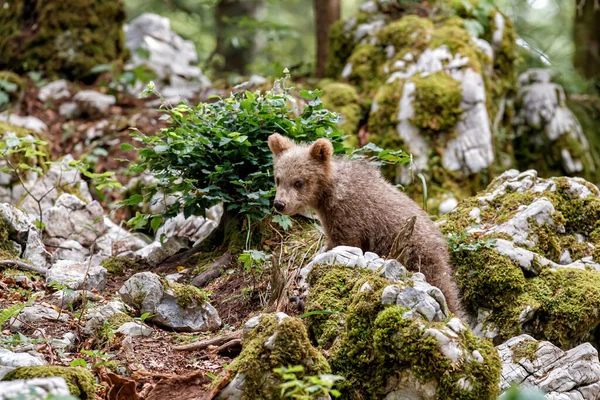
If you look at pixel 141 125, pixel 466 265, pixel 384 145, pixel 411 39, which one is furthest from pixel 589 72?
pixel 466 265

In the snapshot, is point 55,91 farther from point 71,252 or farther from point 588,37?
point 588,37

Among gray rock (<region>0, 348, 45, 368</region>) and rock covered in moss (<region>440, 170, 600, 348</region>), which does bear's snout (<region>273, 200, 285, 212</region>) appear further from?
gray rock (<region>0, 348, 45, 368</region>)

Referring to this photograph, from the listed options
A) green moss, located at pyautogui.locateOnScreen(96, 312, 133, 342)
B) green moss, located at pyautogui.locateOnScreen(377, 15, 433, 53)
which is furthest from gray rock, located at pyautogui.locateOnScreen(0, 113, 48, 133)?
green moss, located at pyautogui.locateOnScreen(96, 312, 133, 342)

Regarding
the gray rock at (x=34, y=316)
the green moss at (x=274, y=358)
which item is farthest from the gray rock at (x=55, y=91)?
the green moss at (x=274, y=358)

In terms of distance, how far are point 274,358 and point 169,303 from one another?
1539 mm

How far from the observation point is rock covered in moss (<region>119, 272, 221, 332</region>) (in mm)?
5215

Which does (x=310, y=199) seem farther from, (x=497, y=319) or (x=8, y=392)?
(x=8, y=392)

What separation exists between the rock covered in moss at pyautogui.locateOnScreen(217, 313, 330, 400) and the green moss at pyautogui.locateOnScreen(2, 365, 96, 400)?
766 millimetres

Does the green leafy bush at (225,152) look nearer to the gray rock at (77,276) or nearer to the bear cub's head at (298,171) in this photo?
the bear cub's head at (298,171)

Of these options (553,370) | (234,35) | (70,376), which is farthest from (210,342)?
(234,35)

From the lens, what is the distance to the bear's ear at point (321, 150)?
603 cm

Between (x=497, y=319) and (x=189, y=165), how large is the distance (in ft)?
10.1

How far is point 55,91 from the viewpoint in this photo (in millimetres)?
11570

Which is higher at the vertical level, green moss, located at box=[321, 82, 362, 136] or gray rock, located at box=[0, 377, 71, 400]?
gray rock, located at box=[0, 377, 71, 400]
